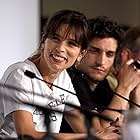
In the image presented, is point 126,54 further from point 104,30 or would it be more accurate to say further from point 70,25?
point 70,25

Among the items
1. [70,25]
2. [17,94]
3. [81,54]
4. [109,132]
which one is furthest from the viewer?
[81,54]

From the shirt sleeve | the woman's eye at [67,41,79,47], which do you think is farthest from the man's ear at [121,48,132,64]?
the shirt sleeve

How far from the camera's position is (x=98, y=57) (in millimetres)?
1430

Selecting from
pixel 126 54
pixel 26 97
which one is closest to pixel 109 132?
pixel 26 97

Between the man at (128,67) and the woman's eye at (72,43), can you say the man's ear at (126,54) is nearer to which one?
the man at (128,67)

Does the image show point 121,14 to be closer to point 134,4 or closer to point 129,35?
point 134,4

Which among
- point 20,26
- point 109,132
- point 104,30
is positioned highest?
point 104,30

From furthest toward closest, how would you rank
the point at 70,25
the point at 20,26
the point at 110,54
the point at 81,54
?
the point at 20,26 → the point at 110,54 → the point at 81,54 → the point at 70,25

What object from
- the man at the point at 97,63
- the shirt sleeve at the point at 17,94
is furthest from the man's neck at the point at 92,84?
the shirt sleeve at the point at 17,94

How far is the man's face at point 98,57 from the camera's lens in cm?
141

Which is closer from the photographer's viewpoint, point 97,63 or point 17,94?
point 17,94

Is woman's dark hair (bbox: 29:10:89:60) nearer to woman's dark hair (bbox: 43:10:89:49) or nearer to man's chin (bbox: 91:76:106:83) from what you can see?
woman's dark hair (bbox: 43:10:89:49)

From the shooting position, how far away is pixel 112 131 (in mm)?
987

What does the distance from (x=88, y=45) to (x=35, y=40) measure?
1027 mm
